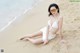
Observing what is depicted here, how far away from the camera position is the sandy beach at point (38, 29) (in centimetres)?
414

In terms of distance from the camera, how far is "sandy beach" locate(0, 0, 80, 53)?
4141mm

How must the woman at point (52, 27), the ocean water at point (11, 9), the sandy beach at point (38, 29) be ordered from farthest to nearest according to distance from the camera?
the ocean water at point (11, 9) → the woman at point (52, 27) → the sandy beach at point (38, 29)

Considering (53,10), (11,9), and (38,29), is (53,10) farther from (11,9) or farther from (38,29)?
(11,9)

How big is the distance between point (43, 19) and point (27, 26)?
0.48 meters

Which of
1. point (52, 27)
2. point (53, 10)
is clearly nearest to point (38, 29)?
point (52, 27)

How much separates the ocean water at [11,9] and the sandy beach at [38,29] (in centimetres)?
19

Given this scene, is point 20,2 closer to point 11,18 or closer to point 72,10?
point 11,18

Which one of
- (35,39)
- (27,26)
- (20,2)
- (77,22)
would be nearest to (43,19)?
(27,26)

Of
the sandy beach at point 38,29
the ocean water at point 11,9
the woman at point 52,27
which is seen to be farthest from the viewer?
the ocean water at point 11,9

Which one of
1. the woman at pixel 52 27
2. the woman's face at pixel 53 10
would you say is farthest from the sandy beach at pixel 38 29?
the woman's face at pixel 53 10

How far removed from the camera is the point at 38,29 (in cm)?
503

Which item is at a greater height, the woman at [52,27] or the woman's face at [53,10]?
the woman's face at [53,10]

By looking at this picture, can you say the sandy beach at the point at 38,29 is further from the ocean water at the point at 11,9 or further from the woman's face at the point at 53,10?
the woman's face at the point at 53,10

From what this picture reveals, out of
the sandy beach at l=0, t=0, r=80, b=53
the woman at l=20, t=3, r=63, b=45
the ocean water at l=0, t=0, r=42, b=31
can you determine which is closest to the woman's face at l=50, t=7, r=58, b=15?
the woman at l=20, t=3, r=63, b=45
